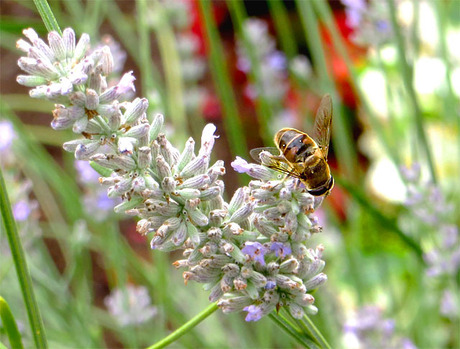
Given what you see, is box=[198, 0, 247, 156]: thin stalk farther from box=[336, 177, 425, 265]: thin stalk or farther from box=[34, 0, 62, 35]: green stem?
box=[34, 0, 62, 35]: green stem

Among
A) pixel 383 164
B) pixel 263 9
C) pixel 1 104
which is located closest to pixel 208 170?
pixel 1 104

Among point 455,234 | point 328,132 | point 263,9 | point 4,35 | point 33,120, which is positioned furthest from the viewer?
point 263,9

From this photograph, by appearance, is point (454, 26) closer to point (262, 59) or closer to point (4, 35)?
point (262, 59)

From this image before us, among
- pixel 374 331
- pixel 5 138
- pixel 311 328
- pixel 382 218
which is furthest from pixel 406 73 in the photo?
pixel 5 138

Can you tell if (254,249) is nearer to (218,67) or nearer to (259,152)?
(259,152)

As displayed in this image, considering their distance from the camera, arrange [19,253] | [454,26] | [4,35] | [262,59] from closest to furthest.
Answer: [19,253], [4,35], [262,59], [454,26]

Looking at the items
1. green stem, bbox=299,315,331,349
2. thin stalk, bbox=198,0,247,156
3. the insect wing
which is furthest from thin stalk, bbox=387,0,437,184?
green stem, bbox=299,315,331,349

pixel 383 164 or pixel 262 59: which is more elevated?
pixel 262 59

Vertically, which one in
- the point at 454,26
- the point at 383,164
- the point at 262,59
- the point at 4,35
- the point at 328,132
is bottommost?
the point at 383,164
